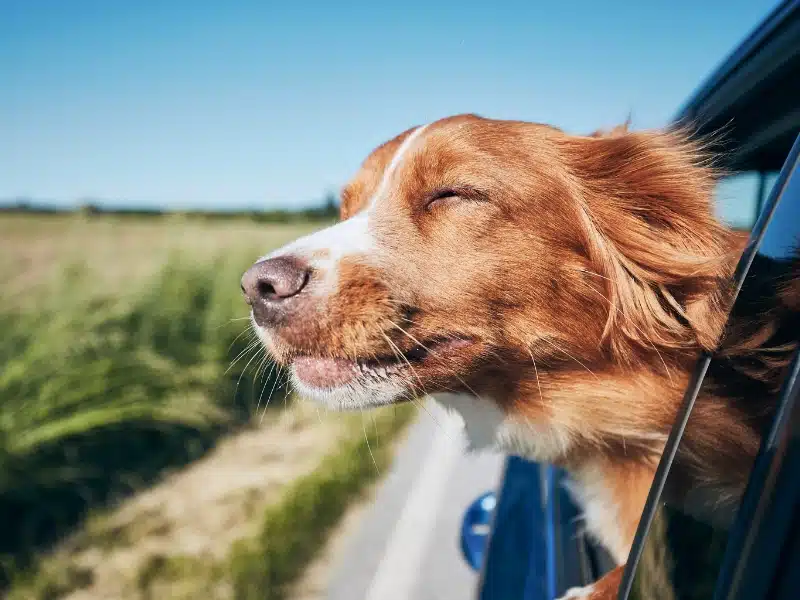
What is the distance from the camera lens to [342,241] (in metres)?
1.76

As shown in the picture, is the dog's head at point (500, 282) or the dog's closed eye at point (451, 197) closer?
the dog's head at point (500, 282)

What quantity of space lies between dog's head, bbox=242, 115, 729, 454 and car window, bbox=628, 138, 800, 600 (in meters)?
0.50

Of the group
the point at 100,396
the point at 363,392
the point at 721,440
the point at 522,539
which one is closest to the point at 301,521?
the point at 100,396

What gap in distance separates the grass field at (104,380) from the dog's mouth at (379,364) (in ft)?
7.07

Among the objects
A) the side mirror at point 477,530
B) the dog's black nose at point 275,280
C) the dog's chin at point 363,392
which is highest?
the dog's black nose at point 275,280

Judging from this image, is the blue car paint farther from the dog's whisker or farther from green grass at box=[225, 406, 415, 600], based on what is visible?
green grass at box=[225, 406, 415, 600]

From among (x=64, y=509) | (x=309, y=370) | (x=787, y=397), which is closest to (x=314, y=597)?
(x=64, y=509)

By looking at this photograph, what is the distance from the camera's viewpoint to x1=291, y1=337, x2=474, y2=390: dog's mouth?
1.64m

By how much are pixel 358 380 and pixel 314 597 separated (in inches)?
94.4

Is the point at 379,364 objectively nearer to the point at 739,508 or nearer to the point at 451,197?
the point at 451,197

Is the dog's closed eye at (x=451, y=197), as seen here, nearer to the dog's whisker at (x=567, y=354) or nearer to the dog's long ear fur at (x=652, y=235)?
the dog's long ear fur at (x=652, y=235)

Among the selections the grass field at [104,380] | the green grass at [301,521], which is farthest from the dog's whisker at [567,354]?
the grass field at [104,380]

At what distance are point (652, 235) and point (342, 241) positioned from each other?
84 centimetres

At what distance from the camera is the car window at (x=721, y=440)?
0.86 metres
